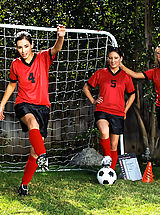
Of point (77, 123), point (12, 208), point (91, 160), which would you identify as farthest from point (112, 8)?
point (12, 208)

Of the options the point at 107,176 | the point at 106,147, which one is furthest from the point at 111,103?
the point at 107,176

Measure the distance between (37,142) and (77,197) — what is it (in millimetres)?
843

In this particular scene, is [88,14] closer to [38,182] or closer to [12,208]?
[38,182]

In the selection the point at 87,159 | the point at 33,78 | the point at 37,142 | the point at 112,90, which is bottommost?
the point at 87,159

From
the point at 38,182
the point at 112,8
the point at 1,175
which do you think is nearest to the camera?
the point at 38,182

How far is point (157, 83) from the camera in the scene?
4.34 m

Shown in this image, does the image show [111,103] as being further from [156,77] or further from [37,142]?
[37,142]

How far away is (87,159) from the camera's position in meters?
5.67

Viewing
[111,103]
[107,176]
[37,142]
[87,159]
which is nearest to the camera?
[37,142]

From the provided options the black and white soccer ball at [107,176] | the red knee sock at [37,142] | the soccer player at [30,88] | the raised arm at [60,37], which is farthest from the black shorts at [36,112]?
the black and white soccer ball at [107,176]

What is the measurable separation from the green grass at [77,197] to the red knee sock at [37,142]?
21.2 inches

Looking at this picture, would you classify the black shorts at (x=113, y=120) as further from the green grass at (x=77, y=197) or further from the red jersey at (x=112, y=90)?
the green grass at (x=77, y=197)

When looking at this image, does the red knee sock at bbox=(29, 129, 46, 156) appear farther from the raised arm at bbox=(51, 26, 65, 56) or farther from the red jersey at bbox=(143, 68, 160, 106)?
the red jersey at bbox=(143, 68, 160, 106)

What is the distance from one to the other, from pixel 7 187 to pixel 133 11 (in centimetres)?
394
